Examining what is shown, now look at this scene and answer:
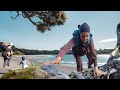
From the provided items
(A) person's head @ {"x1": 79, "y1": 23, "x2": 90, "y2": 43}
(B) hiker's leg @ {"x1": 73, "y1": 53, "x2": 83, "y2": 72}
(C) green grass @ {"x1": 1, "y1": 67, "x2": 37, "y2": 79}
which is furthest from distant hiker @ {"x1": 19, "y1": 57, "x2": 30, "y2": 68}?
(A) person's head @ {"x1": 79, "y1": 23, "x2": 90, "y2": 43}

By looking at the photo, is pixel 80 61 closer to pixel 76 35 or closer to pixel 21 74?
pixel 76 35

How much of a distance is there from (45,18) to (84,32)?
3.05 feet

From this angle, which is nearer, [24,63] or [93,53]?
[24,63]

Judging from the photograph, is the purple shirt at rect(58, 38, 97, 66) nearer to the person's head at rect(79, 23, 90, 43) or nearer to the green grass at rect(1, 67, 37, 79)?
the person's head at rect(79, 23, 90, 43)

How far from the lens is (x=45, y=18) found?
10.8 metres

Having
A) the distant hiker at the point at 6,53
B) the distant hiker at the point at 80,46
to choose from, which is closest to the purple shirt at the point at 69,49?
the distant hiker at the point at 80,46

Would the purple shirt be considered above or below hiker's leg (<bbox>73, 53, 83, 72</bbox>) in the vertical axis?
above

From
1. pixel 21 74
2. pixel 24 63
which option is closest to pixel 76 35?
pixel 24 63

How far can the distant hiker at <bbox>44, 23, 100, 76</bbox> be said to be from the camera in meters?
10.5
